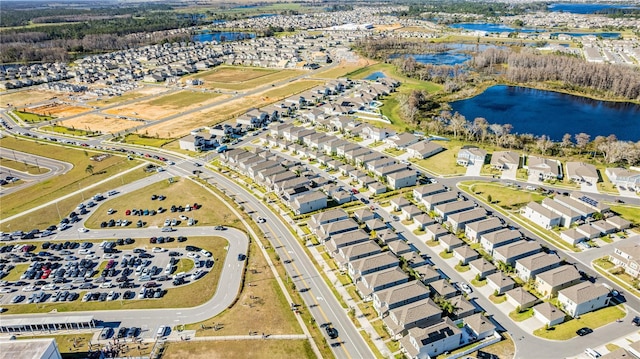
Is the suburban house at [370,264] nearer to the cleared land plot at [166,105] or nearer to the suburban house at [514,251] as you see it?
the suburban house at [514,251]

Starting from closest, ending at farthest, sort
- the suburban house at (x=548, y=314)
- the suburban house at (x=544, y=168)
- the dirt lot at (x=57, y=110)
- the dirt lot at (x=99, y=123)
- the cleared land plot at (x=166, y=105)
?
the suburban house at (x=548, y=314), the suburban house at (x=544, y=168), the dirt lot at (x=99, y=123), the cleared land plot at (x=166, y=105), the dirt lot at (x=57, y=110)

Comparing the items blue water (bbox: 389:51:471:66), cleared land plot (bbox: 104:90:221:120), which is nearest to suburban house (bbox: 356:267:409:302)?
cleared land plot (bbox: 104:90:221:120)

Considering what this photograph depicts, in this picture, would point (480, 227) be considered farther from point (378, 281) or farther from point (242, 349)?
point (242, 349)

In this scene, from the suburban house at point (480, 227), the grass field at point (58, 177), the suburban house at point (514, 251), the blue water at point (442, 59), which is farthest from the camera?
the blue water at point (442, 59)

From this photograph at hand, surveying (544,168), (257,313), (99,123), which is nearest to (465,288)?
(257,313)

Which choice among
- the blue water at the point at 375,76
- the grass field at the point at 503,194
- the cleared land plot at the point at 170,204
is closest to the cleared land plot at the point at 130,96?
the cleared land plot at the point at 170,204

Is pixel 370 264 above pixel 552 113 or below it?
below

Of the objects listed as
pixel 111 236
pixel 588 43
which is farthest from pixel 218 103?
pixel 588 43
